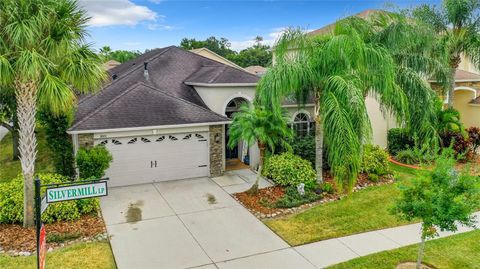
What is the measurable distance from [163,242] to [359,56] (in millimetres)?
8340

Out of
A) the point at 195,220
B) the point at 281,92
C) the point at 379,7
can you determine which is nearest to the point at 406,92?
the point at 379,7

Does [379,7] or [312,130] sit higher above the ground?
[379,7]

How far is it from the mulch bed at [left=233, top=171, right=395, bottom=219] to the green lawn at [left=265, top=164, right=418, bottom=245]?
1.11 feet

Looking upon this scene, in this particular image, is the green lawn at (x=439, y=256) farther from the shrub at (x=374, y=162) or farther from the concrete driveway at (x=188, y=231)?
the shrub at (x=374, y=162)

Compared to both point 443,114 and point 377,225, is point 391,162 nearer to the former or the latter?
point 443,114

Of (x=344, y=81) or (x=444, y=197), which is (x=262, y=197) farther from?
(x=444, y=197)

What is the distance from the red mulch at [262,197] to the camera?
1244cm

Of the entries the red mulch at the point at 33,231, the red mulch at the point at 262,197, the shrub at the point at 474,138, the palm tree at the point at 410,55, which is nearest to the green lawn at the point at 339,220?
the red mulch at the point at 262,197

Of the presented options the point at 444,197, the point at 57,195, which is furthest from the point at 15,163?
the point at 444,197

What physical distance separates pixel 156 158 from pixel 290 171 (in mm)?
5200

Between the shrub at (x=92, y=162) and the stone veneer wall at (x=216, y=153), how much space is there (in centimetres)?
426

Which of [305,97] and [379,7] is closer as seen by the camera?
[305,97]

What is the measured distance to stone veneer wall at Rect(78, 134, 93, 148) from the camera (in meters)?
13.5

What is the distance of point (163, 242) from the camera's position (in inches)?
400
